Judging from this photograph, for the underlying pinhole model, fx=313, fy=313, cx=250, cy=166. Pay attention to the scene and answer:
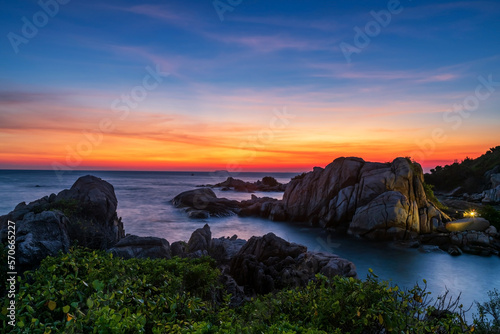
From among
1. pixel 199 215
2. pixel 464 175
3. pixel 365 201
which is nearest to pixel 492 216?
pixel 365 201

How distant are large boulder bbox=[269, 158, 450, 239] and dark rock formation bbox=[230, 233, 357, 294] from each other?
60.8 feet

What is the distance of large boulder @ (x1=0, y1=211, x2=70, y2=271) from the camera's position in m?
12.9

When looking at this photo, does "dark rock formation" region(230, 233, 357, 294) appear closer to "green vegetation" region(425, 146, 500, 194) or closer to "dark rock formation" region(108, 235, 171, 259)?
"dark rock formation" region(108, 235, 171, 259)

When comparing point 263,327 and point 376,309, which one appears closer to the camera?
point 263,327

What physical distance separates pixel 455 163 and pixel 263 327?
10554 centimetres

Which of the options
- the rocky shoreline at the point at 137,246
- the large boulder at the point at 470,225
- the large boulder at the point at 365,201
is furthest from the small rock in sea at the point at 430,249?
the rocky shoreline at the point at 137,246

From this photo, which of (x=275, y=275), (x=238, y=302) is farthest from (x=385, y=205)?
(x=238, y=302)

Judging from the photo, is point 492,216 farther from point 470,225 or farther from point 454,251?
point 454,251

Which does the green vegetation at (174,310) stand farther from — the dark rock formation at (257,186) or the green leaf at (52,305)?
the dark rock formation at (257,186)

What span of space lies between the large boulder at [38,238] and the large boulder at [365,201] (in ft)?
115

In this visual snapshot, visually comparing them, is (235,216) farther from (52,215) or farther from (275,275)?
(52,215)

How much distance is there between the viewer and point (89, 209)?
27.7 metres

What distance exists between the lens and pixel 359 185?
45125 millimetres

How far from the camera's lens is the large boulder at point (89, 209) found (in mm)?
23312
